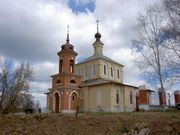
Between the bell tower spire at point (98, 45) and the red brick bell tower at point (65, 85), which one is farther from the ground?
the bell tower spire at point (98, 45)

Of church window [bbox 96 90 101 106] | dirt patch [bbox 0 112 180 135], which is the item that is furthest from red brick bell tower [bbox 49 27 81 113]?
dirt patch [bbox 0 112 180 135]

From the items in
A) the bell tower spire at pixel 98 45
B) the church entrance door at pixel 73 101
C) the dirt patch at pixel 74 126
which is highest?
the bell tower spire at pixel 98 45

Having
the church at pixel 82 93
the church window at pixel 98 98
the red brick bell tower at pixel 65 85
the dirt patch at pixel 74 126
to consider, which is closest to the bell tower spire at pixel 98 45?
the church at pixel 82 93

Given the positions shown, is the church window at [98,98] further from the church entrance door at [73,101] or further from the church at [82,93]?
the church entrance door at [73,101]

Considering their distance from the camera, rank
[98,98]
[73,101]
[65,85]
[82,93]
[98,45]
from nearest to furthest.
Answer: [65,85], [98,98], [73,101], [82,93], [98,45]

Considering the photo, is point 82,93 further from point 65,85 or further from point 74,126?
point 74,126

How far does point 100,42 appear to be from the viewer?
4600 cm

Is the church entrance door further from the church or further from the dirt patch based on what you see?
the dirt patch

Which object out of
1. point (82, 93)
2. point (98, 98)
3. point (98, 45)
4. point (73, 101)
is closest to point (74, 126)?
point (98, 98)

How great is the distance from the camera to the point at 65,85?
35.0 meters

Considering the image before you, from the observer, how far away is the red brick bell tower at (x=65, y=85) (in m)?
34.7

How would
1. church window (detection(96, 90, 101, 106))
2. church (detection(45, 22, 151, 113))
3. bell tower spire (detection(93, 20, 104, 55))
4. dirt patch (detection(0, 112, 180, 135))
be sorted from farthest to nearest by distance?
bell tower spire (detection(93, 20, 104, 55))
church window (detection(96, 90, 101, 106))
church (detection(45, 22, 151, 113))
dirt patch (detection(0, 112, 180, 135))

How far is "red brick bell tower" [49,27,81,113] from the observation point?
1366 inches

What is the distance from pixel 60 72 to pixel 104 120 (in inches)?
912
